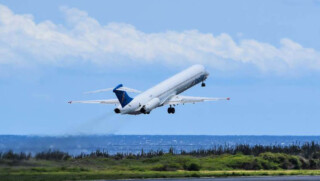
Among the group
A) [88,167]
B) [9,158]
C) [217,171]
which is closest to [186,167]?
[217,171]

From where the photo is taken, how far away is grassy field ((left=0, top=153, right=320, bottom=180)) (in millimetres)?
78438

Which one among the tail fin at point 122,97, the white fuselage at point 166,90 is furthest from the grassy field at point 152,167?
the tail fin at point 122,97

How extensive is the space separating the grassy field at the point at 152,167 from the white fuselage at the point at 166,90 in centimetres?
744

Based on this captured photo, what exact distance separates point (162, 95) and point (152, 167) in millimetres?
10233

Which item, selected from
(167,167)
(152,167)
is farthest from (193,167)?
(152,167)

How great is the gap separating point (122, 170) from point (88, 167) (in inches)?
158

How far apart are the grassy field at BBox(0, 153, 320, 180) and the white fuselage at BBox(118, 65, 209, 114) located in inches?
293

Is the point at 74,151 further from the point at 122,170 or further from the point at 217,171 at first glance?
the point at 217,171

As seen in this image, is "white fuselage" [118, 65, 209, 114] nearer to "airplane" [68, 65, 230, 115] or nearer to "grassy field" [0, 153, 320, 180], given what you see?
"airplane" [68, 65, 230, 115]

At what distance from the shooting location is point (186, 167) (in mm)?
97438

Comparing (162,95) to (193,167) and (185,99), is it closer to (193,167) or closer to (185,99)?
(185,99)

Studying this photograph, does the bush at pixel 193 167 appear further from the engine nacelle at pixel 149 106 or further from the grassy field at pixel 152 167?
the engine nacelle at pixel 149 106

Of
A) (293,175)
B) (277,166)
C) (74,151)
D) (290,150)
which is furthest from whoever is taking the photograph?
(290,150)

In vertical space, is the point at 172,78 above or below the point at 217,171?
above
